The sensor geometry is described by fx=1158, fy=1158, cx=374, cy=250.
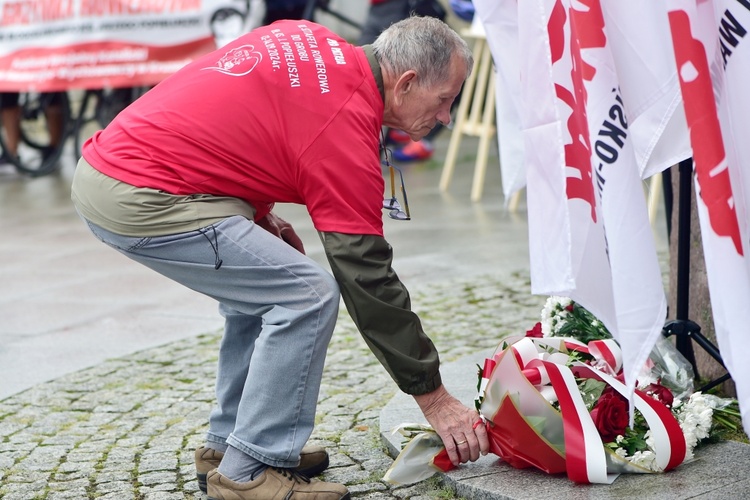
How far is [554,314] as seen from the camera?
3.94m

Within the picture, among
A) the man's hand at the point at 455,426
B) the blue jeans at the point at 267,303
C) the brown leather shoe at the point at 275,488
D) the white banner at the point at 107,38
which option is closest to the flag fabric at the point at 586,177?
the man's hand at the point at 455,426

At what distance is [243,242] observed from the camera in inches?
121

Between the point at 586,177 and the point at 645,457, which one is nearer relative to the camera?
the point at 586,177

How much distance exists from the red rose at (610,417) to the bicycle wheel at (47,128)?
8.38 m

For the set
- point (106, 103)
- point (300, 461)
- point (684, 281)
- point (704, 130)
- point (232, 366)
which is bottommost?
point (106, 103)

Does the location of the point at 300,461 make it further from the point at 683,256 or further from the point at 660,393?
the point at 683,256

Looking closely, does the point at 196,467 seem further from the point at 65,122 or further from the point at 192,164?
the point at 65,122

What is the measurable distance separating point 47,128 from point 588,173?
8.81 meters

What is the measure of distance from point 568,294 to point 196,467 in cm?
128

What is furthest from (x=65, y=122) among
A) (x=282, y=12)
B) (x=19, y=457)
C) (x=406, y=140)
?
(x=19, y=457)

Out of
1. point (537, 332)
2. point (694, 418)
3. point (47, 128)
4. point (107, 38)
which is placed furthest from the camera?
point (47, 128)

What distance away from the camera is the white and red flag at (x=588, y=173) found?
2.84 meters

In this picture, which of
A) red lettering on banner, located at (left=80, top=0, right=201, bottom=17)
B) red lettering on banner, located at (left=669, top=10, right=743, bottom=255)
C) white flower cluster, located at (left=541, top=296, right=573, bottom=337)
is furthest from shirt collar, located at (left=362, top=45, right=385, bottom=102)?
red lettering on banner, located at (left=80, top=0, right=201, bottom=17)

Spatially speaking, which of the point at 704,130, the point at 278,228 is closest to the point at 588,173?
the point at 704,130
